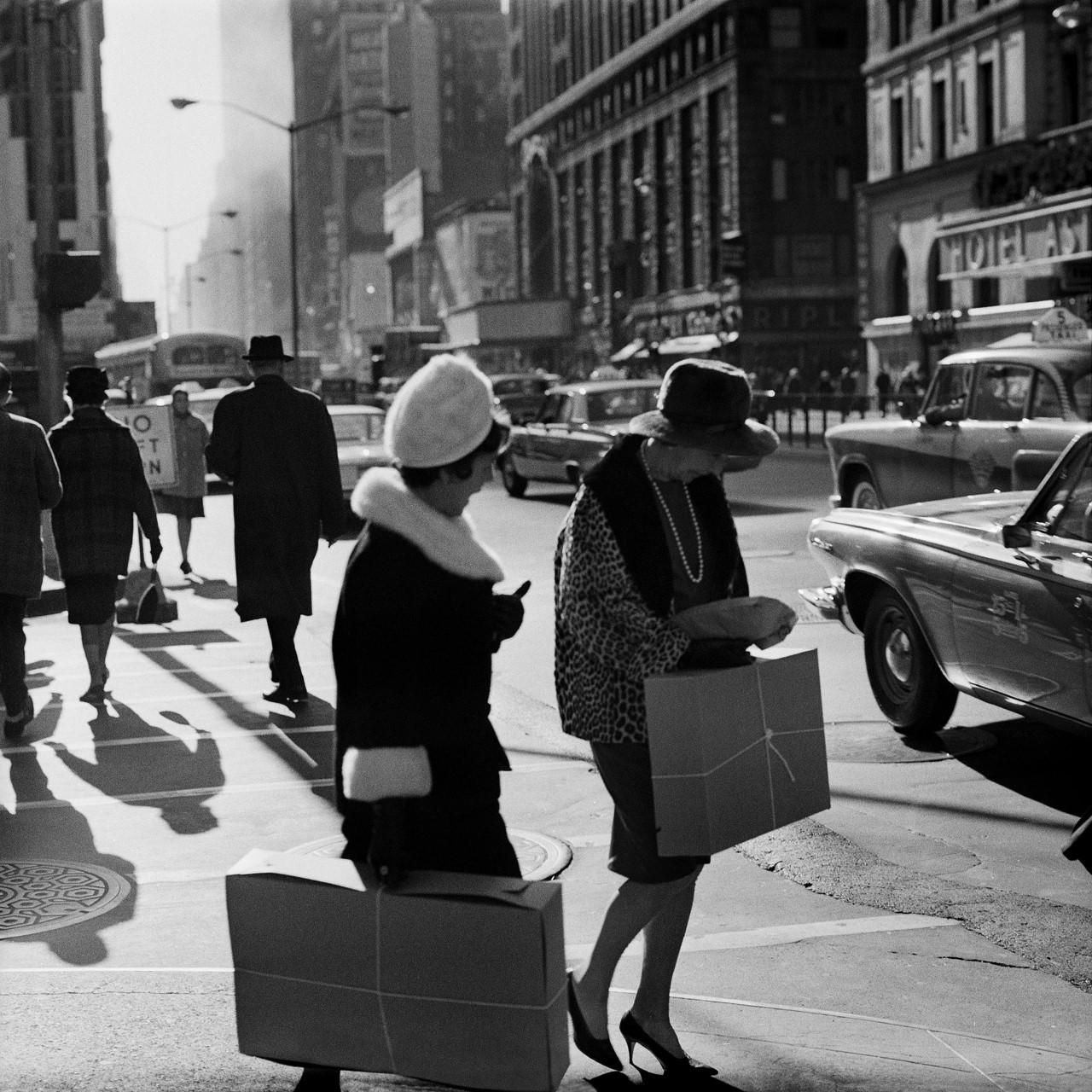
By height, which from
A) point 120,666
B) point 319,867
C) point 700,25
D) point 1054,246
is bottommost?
point 120,666

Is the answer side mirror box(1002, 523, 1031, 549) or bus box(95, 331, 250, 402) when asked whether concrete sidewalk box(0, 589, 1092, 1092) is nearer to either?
side mirror box(1002, 523, 1031, 549)

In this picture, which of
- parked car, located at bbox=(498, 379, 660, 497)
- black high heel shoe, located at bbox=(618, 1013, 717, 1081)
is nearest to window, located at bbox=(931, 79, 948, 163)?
parked car, located at bbox=(498, 379, 660, 497)

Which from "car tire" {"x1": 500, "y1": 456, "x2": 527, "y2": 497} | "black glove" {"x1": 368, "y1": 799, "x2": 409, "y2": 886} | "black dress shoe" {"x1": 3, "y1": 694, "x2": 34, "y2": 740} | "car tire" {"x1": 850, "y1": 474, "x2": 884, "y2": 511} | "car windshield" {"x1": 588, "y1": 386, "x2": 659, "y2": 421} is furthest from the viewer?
"car tire" {"x1": 500, "y1": 456, "x2": 527, "y2": 497}

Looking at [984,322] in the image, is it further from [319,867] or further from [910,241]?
[319,867]

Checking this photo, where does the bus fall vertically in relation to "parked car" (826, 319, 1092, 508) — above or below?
above

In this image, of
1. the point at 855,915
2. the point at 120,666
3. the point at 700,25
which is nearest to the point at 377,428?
the point at 120,666

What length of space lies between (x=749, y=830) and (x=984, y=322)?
5299 centimetres

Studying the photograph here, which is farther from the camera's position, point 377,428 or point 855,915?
point 377,428

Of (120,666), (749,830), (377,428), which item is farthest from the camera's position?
(377,428)

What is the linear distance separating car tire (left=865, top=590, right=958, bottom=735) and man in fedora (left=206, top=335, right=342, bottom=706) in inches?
113

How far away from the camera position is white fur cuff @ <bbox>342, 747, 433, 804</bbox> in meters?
4.03

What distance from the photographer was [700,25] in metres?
89.8

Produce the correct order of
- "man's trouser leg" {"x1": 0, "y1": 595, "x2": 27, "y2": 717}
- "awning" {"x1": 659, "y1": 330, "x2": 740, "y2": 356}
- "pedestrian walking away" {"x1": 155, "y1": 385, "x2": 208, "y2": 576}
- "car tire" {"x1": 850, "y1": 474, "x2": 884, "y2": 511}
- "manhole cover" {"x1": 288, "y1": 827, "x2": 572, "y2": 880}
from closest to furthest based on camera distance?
1. "manhole cover" {"x1": 288, "y1": 827, "x2": 572, "y2": 880}
2. "man's trouser leg" {"x1": 0, "y1": 595, "x2": 27, "y2": 717}
3. "car tire" {"x1": 850, "y1": 474, "x2": 884, "y2": 511}
4. "pedestrian walking away" {"x1": 155, "y1": 385, "x2": 208, "y2": 576}
5. "awning" {"x1": 659, "y1": 330, "x2": 740, "y2": 356}

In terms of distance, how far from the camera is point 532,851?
23.2 ft
